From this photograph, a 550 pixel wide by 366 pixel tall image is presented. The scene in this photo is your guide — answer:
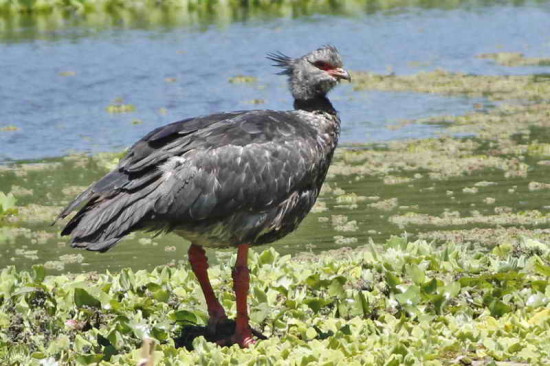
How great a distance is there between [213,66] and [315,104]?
12.4 meters

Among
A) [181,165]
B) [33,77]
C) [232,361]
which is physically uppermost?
[181,165]

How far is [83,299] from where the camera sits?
21.2 feet

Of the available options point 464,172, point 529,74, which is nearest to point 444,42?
point 529,74

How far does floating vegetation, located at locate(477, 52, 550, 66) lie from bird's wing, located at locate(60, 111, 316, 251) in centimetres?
1230

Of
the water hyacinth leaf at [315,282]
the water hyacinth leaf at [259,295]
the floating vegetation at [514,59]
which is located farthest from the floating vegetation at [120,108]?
the water hyacinth leaf at [259,295]

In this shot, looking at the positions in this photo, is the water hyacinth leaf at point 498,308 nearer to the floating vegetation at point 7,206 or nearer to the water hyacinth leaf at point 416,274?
the water hyacinth leaf at point 416,274

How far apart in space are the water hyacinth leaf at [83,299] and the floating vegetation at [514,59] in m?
12.7

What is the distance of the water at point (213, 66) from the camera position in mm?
14445

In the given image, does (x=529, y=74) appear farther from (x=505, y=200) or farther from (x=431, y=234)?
Answer: (x=431, y=234)

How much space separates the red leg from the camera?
6.10m

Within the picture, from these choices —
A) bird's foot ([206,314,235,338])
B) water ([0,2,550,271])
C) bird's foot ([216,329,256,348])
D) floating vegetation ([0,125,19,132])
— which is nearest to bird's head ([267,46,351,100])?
bird's foot ([206,314,235,338])

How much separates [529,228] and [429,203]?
1.27 metres

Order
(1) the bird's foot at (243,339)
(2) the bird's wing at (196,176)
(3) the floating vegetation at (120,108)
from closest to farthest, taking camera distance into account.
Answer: (2) the bird's wing at (196,176) → (1) the bird's foot at (243,339) → (3) the floating vegetation at (120,108)

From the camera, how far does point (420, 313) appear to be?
20.9 feet
